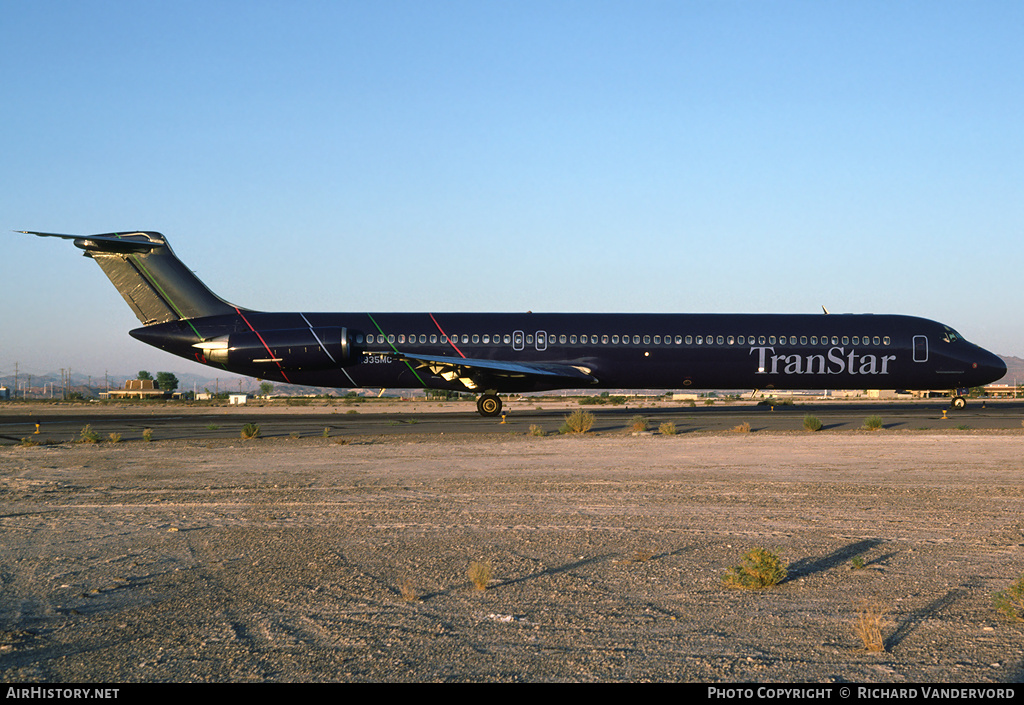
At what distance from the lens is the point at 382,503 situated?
416 inches

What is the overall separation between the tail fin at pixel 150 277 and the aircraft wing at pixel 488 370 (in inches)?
313

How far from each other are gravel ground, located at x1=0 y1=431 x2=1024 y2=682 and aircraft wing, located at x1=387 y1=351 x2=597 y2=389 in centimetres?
1343

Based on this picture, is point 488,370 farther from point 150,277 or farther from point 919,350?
point 919,350

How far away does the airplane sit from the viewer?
28172mm

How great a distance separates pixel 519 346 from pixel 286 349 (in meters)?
8.66

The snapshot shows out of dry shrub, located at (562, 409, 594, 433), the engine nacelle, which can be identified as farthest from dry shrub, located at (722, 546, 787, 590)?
the engine nacelle

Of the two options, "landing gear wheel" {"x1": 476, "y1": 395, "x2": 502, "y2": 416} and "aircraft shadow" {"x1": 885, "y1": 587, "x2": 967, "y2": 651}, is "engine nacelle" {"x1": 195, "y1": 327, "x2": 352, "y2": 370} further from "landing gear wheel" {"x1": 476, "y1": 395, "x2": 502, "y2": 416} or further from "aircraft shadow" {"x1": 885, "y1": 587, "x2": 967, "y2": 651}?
"aircraft shadow" {"x1": 885, "y1": 587, "x2": 967, "y2": 651}

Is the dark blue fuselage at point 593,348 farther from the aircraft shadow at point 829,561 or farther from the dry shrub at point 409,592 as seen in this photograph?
the dry shrub at point 409,592

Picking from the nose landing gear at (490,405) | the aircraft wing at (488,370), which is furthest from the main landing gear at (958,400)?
the nose landing gear at (490,405)

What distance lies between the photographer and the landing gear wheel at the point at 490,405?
29.6 metres

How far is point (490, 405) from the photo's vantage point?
1164 inches

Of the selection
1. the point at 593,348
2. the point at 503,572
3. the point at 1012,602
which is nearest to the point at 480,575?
the point at 503,572
